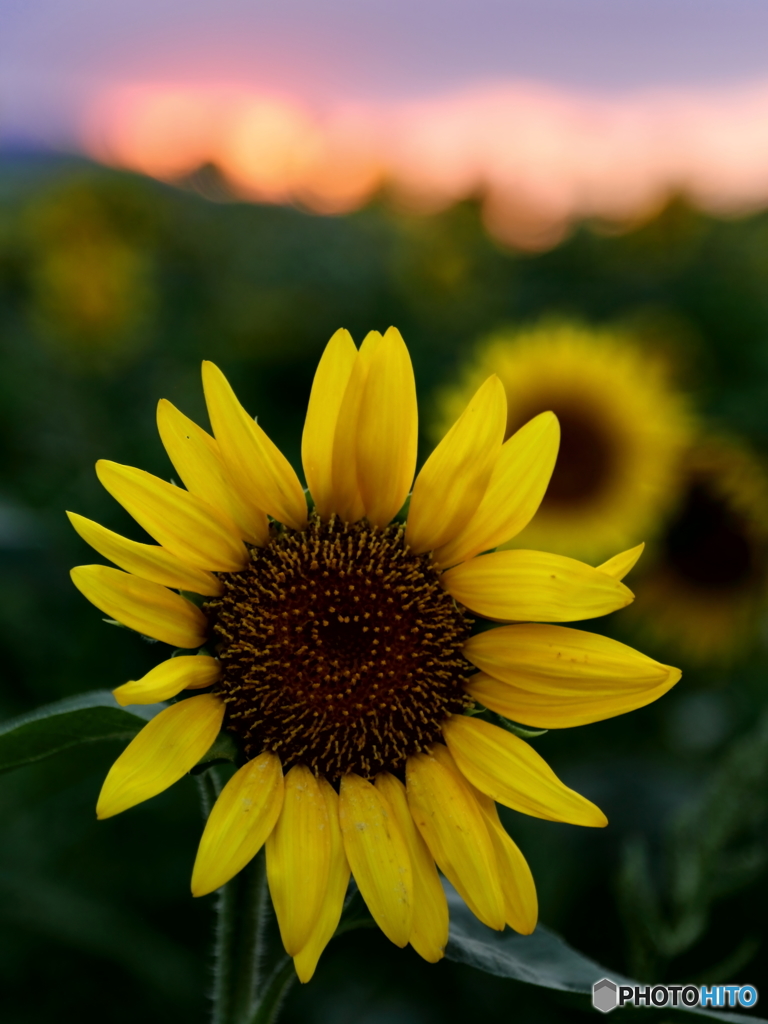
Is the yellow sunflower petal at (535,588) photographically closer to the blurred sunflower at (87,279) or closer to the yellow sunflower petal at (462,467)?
the yellow sunflower petal at (462,467)

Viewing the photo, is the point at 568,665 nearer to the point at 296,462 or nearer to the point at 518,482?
the point at 518,482

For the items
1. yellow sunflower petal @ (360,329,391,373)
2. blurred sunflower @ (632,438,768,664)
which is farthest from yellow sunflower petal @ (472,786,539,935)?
blurred sunflower @ (632,438,768,664)

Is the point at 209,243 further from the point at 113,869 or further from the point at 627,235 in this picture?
the point at 113,869

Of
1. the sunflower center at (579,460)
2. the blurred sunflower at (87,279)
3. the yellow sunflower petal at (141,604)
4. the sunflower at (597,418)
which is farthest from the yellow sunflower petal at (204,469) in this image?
the blurred sunflower at (87,279)

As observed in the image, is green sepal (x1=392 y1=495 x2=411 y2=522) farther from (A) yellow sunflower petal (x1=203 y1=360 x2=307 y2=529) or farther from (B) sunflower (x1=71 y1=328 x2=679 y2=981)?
(A) yellow sunflower petal (x1=203 y1=360 x2=307 y2=529)

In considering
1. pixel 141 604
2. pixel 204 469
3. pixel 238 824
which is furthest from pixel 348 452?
pixel 238 824

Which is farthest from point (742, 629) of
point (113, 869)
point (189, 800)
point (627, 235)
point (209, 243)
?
point (209, 243)
